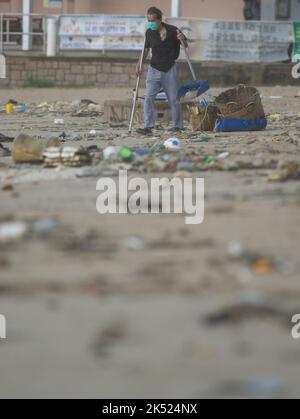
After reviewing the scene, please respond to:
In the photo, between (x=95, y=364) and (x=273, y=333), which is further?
(x=273, y=333)

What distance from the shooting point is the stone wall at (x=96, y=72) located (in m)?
26.7

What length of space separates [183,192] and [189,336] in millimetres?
3881

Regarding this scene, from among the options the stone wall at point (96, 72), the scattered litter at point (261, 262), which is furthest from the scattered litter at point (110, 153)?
the stone wall at point (96, 72)

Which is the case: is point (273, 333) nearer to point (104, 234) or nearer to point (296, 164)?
point (104, 234)

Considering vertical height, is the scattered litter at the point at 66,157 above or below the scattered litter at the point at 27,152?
below

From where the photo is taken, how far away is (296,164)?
1043 centimetres

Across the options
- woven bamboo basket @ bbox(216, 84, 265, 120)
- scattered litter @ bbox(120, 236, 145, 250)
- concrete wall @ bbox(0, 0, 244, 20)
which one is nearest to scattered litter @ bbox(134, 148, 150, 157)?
woven bamboo basket @ bbox(216, 84, 265, 120)

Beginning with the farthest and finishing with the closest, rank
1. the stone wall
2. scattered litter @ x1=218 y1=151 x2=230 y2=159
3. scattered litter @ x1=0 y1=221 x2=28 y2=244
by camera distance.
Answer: the stone wall < scattered litter @ x1=218 y1=151 x2=230 y2=159 < scattered litter @ x1=0 y1=221 x2=28 y2=244

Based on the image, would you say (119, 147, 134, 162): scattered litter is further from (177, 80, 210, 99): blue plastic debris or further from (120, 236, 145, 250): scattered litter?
(177, 80, 210, 99): blue plastic debris

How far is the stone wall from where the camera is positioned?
26.7 meters

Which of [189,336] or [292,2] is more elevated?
[292,2]

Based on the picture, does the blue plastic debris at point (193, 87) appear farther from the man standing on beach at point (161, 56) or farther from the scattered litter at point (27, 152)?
the scattered litter at point (27, 152)
